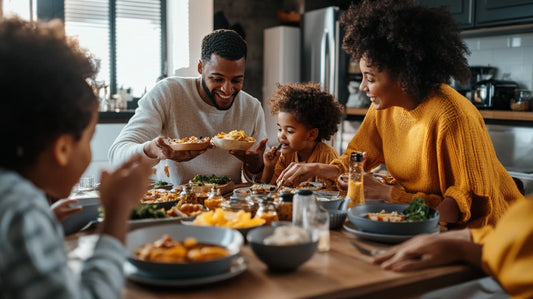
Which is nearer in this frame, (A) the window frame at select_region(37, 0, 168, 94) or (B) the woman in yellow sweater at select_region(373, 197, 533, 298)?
(B) the woman in yellow sweater at select_region(373, 197, 533, 298)

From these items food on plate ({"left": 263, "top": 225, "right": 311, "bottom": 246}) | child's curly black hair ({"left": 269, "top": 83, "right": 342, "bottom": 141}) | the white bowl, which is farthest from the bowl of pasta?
food on plate ({"left": 263, "top": 225, "right": 311, "bottom": 246})

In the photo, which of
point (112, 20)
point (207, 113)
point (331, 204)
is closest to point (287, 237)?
point (331, 204)

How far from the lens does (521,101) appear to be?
3840mm

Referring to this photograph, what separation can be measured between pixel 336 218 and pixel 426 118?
0.70 meters

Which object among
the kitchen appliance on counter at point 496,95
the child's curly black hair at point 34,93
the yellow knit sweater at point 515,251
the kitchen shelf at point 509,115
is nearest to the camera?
the child's curly black hair at point 34,93

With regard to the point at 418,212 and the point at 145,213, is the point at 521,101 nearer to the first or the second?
the point at 418,212

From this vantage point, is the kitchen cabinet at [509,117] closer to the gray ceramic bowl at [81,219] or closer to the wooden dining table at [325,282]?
the wooden dining table at [325,282]

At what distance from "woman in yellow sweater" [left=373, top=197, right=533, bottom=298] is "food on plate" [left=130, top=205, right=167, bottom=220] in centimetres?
67

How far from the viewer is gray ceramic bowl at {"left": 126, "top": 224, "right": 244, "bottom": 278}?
1002mm

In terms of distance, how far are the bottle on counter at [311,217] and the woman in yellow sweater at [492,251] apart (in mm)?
163

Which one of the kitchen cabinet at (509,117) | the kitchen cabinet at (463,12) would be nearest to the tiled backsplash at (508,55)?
the kitchen cabinet at (463,12)

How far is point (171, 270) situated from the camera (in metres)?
1.00

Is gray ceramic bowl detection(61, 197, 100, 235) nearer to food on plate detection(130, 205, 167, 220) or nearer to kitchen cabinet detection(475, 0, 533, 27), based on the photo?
food on plate detection(130, 205, 167, 220)

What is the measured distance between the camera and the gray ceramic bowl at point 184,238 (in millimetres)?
1002
